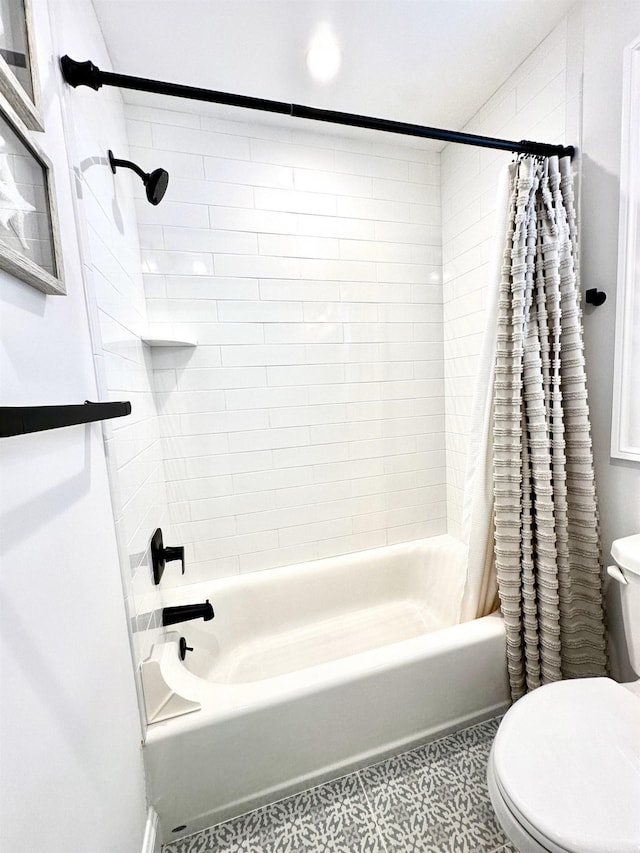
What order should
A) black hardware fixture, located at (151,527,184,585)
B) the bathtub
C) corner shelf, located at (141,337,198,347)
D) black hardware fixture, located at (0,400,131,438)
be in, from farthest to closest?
corner shelf, located at (141,337,198,347)
black hardware fixture, located at (151,527,184,585)
the bathtub
black hardware fixture, located at (0,400,131,438)

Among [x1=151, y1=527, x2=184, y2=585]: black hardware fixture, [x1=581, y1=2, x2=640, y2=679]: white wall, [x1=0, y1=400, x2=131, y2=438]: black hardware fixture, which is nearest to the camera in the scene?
[x1=0, y1=400, x2=131, y2=438]: black hardware fixture

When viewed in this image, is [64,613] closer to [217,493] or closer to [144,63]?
[217,493]

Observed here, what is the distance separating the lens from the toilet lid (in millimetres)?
688

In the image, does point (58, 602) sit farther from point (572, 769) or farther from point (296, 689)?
point (572, 769)

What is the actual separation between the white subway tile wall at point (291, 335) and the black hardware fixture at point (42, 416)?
1127 mm

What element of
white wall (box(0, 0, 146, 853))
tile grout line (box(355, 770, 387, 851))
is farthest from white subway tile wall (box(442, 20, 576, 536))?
white wall (box(0, 0, 146, 853))

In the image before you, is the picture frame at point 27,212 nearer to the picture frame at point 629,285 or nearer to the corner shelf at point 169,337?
the corner shelf at point 169,337

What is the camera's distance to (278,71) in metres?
1.44

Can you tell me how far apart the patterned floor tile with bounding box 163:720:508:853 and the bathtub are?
1.7 inches

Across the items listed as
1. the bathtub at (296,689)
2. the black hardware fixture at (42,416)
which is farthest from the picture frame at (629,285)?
the black hardware fixture at (42,416)

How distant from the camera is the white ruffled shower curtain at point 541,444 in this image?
49.1 inches

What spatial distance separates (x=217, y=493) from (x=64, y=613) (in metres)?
1.18

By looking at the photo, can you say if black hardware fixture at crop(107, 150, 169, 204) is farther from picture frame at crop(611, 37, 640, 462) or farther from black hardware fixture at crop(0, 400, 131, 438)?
picture frame at crop(611, 37, 640, 462)

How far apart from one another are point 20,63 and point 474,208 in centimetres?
183
